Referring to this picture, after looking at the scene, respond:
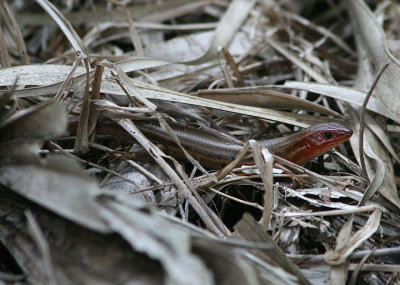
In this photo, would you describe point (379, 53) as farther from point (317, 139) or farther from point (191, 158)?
point (191, 158)

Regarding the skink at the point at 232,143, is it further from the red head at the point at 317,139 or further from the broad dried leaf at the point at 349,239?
the broad dried leaf at the point at 349,239

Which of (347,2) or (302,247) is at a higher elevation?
(347,2)

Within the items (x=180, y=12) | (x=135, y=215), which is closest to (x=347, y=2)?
(x=180, y=12)

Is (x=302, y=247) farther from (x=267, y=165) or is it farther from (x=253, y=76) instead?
(x=253, y=76)

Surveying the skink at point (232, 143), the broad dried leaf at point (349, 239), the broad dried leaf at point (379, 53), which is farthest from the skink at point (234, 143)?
the broad dried leaf at point (349, 239)

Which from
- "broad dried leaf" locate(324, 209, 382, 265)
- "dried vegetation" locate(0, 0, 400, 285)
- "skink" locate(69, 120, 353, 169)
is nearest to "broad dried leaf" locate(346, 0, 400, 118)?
"dried vegetation" locate(0, 0, 400, 285)

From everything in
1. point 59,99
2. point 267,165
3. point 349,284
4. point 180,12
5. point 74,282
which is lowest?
point 349,284
